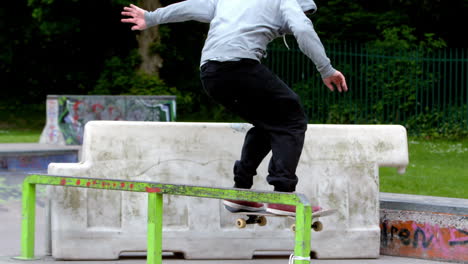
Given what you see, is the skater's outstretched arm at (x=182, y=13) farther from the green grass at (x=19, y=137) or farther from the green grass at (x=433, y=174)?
the green grass at (x=19, y=137)

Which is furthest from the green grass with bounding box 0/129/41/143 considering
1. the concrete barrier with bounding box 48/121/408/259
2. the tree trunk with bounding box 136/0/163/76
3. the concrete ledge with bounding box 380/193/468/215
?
the concrete ledge with bounding box 380/193/468/215

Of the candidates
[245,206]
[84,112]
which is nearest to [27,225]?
[245,206]

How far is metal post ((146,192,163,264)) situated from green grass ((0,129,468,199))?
451cm

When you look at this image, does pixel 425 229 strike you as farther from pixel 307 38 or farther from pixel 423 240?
pixel 307 38

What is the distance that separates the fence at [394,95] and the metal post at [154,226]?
14.6m

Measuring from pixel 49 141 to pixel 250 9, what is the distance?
45.2 feet

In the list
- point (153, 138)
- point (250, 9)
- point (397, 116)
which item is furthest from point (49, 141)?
point (250, 9)

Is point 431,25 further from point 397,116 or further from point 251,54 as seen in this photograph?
point 251,54

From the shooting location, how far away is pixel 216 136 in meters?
5.50

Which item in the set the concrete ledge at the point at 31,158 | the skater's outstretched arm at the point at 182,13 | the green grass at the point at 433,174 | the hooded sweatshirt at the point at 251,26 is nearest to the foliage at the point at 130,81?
the green grass at the point at 433,174

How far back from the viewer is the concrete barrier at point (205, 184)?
5.34m

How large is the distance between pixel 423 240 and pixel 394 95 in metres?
13.7

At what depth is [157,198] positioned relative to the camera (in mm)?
4430

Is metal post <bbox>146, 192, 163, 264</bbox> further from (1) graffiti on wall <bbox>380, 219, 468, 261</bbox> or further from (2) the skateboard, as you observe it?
(1) graffiti on wall <bbox>380, 219, 468, 261</bbox>
